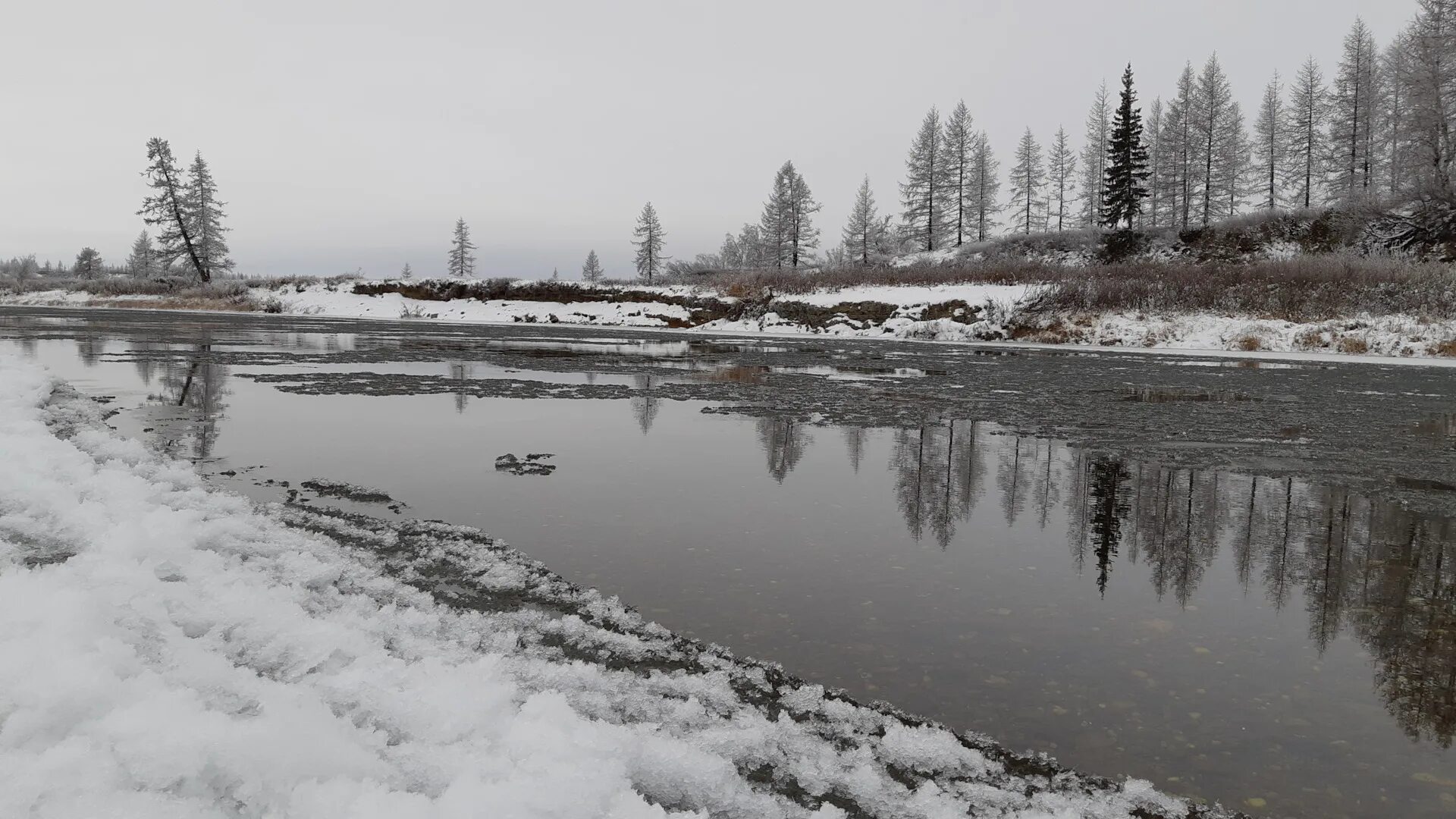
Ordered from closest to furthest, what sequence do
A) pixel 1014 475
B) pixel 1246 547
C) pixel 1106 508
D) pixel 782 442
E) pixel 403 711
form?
pixel 403 711
pixel 1246 547
pixel 1106 508
pixel 1014 475
pixel 782 442

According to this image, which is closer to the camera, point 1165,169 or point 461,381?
point 461,381

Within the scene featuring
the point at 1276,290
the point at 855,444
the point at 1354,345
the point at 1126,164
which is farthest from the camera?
the point at 1126,164

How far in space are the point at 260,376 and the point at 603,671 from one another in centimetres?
1366

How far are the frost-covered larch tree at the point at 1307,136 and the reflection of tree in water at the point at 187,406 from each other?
75469mm

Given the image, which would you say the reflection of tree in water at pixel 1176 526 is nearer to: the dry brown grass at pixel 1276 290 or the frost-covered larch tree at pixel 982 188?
the dry brown grass at pixel 1276 290

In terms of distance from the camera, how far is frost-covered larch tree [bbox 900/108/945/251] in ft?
231

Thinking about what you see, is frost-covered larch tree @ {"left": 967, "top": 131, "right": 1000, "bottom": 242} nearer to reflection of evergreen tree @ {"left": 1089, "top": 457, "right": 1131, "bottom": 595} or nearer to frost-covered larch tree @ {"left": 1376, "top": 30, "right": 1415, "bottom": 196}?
frost-covered larch tree @ {"left": 1376, "top": 30, "right": 1415, "bottom": 196}

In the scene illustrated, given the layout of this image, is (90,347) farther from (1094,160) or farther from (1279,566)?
(1094,160)

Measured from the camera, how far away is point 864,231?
3024 inches

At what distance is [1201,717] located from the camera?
3.08m

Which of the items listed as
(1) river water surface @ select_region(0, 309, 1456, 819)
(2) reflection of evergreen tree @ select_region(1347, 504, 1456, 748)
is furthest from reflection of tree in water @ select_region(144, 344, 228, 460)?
(2) reflection of evergreen tree @ select_region(1347, 504, 1456, 748)

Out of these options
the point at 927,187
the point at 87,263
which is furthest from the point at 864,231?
the point at 87,263

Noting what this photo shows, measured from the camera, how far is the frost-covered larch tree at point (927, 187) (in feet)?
231

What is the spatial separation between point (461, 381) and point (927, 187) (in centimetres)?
6472
